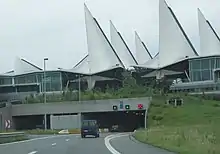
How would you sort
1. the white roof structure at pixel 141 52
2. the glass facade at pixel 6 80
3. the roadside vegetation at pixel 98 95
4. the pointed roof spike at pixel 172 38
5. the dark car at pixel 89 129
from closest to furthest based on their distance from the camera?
1. the dark car at pixel 89 129
2. the roadside vegetation at pixel 98 95
3. the pointed roof spike at pixel 172 38
4. the glass facade at pixel 6 80
5. the white roof structure at pixel 141 52

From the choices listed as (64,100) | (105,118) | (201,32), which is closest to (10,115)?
(64,100)

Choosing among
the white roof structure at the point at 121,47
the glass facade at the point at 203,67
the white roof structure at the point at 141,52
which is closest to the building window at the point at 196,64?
the glass facade at the point at 203,67

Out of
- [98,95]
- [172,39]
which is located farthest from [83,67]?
[98,95]

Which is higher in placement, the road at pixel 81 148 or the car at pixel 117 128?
the road at pixel 81 148

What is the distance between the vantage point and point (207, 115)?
207 feet

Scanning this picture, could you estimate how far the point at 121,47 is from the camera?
403 ft

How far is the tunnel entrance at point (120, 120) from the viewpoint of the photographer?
79875mm

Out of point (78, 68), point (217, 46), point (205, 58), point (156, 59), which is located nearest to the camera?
point (205, 58)

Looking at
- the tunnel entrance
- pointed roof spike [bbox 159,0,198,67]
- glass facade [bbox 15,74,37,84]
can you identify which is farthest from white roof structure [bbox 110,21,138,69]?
the tunnel entrance

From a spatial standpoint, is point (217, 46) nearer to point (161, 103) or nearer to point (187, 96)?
point (187, 96)

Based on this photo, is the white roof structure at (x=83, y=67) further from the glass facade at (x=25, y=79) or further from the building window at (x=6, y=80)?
the building window at (x=6, y=80)

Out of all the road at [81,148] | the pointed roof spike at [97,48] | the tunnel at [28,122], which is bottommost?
the tunnel at [28,122]

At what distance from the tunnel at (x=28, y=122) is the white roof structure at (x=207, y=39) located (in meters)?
33.7

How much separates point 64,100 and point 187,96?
19.0m
